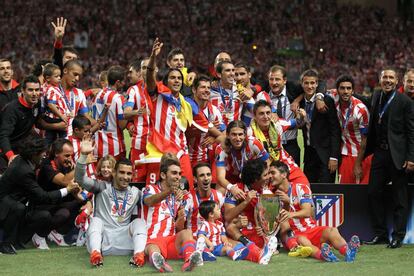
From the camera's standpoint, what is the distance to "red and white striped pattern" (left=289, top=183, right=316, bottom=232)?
8961mm

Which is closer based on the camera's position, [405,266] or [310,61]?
[405,266]

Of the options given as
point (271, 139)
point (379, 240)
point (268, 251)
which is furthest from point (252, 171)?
point (379, 240)

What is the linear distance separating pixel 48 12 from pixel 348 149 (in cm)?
2846

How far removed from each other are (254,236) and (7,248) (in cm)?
258

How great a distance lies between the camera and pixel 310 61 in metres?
38.1

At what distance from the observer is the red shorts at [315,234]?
8.81 metres

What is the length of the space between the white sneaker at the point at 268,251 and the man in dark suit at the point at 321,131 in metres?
2.39

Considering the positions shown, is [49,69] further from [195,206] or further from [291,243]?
[291,243]

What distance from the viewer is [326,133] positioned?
35.0 ft

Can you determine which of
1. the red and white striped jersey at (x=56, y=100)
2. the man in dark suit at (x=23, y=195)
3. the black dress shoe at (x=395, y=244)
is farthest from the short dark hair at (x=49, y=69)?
the black dress shoe at (x=395, y=244)

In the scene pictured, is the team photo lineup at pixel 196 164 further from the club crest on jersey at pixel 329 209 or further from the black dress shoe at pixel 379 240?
the club crest on jersey at pixel 329 209

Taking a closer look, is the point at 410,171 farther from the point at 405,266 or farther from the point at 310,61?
the point at 310,61

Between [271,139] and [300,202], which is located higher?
[271,139]

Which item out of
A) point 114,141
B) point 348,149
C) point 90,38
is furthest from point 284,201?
point 90,38
